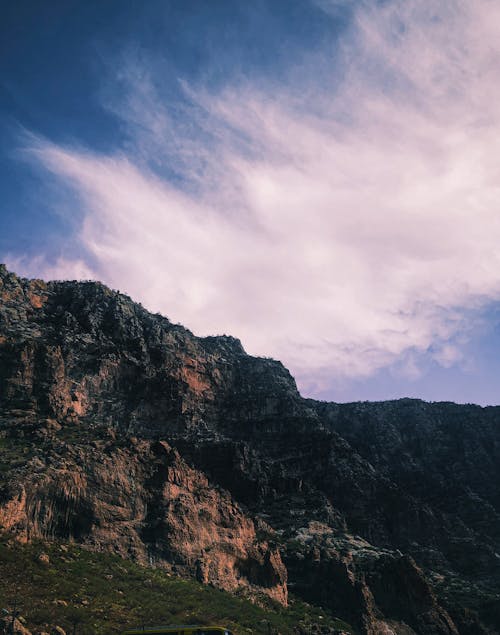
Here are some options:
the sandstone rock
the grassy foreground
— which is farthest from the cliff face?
the sandstone rock

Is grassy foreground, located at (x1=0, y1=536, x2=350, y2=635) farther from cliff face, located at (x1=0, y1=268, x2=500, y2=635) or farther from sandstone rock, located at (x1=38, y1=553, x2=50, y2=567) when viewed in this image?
cliff face, located at (x1=0, y1=268, x2=500, y2=635)

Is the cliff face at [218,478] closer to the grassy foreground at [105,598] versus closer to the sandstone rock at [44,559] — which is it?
the grassy foreground at [105,598]

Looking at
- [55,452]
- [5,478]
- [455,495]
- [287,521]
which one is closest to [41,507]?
[5,478]

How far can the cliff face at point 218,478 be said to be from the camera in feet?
311

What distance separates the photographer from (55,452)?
97.5 m

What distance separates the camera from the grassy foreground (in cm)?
6475

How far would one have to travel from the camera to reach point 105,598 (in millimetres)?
72062

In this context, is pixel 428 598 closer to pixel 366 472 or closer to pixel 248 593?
pixel 248 593

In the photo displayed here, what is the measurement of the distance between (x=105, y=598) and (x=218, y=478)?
223 feet

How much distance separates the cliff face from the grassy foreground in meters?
5.33

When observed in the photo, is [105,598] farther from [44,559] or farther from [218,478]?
[218,478]

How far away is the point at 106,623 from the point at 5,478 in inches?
1149

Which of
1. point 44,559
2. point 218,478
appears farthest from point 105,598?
point 218,478

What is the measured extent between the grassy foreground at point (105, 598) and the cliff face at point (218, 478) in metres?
5.33
